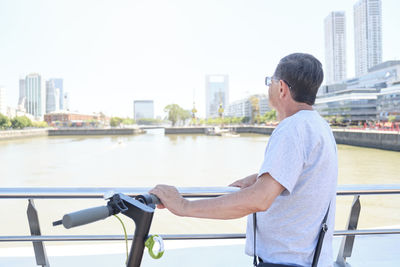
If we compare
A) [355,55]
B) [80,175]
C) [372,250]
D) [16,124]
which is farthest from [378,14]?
[372,250]

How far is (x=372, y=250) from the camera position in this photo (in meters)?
2.30

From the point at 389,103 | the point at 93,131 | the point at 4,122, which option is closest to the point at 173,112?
the point at 93,131

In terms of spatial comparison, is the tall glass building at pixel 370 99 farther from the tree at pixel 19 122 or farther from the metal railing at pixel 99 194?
the tree at pixel 19 122

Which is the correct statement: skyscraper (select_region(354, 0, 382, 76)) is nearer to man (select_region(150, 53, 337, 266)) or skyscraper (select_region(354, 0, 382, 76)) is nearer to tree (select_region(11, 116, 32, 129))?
tree (select_region(11, 116, 32, 129))

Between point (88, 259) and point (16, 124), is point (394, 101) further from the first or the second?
point (16, 124)

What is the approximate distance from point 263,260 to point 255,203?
0.27 metres

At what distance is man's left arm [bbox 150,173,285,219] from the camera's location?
3.02ft

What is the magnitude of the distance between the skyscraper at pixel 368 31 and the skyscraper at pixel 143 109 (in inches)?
4292

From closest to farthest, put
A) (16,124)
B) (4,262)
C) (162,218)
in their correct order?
1. (4,262)
2. (162,218)
3. (16,124)

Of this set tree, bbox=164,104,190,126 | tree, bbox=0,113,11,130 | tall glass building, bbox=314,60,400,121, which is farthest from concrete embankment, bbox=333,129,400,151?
tree, bbox=164,104,190,126

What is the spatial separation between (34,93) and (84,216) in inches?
7436

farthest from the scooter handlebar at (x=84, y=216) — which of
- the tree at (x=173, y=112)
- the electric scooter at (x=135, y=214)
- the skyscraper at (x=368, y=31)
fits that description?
the skyscraper at (x=368, y=31)

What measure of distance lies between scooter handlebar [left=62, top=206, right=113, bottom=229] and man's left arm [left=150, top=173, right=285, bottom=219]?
0.71 feet

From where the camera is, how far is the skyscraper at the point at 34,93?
16912cm
